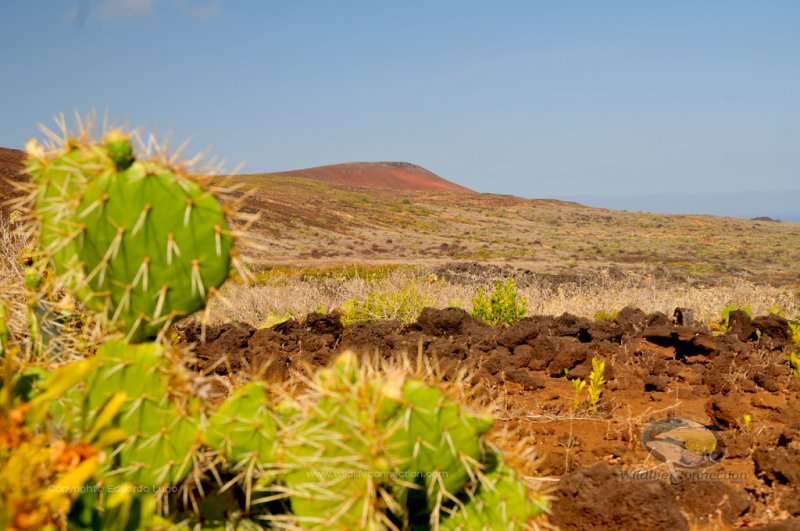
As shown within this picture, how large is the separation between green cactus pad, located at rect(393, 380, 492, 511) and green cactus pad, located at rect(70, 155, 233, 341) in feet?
2.16

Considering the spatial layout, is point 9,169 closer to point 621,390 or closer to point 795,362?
point 621,390

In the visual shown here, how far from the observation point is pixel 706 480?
3.56m

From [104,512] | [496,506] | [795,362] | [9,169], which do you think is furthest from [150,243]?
[9,169]

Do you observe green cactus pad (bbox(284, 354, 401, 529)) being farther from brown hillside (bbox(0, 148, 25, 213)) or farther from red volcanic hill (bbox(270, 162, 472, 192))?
red volcanic hill (bbox(270, 162, 472, 192))

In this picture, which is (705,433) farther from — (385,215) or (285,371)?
(385,215)

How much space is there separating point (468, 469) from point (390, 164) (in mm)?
91981

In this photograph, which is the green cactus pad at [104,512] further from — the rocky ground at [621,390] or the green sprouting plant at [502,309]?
the green sprouting plant at [502,309]

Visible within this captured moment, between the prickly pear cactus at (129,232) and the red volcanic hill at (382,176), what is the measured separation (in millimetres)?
78520

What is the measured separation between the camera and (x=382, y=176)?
87.0 m

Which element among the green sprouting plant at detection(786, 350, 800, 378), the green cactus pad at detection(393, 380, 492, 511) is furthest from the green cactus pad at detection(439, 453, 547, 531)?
the green sprouting plant at detection(786, 350, 800, 378)

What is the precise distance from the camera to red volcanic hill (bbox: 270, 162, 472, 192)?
82.6 metres

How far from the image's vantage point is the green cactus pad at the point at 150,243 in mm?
1882

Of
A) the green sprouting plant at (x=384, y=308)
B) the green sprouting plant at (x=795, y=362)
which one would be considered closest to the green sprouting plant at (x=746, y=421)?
the green sprouting plant at (x=795, y=362)

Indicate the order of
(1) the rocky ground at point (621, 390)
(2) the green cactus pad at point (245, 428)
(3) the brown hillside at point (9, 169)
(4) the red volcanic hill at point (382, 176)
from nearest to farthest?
(2) the green cactus pad at point (245, 428) → (1) the rocky ground at point (621, 390) → (3) the brown hillside at point (9, 169) → (4) the red volcanic hill at point (382, 176)
